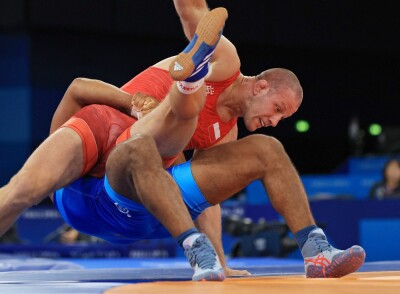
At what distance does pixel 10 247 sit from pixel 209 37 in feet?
15.5

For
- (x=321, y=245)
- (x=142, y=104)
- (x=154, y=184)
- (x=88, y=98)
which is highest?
(x=88, y=98)

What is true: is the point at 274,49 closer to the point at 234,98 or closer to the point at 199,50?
the point at 234,98

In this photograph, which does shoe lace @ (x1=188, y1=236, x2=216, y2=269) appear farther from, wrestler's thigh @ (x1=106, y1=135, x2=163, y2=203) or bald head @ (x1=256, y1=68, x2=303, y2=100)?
bald head @ (x1=256, y1=68, x2=303, y2=100)

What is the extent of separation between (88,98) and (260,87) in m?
0.73

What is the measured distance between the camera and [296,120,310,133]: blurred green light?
1522 centimetres

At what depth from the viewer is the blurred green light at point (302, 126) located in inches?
599

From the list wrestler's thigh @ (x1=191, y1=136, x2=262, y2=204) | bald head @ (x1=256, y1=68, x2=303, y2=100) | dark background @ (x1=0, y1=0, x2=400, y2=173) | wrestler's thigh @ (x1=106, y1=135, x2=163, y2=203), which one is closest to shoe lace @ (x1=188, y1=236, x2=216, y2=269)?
wrestler's thigh @ (x1=106, y1=135, x2=163, y2=203)

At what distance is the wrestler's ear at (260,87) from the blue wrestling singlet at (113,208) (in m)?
0.48

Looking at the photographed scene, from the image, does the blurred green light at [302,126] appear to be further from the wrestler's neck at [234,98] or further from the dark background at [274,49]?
the wrestler's neck at [234,98]

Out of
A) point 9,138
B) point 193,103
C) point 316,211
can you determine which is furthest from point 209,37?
point 9,138

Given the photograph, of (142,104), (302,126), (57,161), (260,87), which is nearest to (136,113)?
(142,104)

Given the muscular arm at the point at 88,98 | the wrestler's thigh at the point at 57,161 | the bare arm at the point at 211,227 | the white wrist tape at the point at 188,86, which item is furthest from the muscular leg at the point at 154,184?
the bare arm at the point at 211,227

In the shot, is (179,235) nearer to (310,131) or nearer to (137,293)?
(137,293)

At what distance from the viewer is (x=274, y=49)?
1442 centimetres
